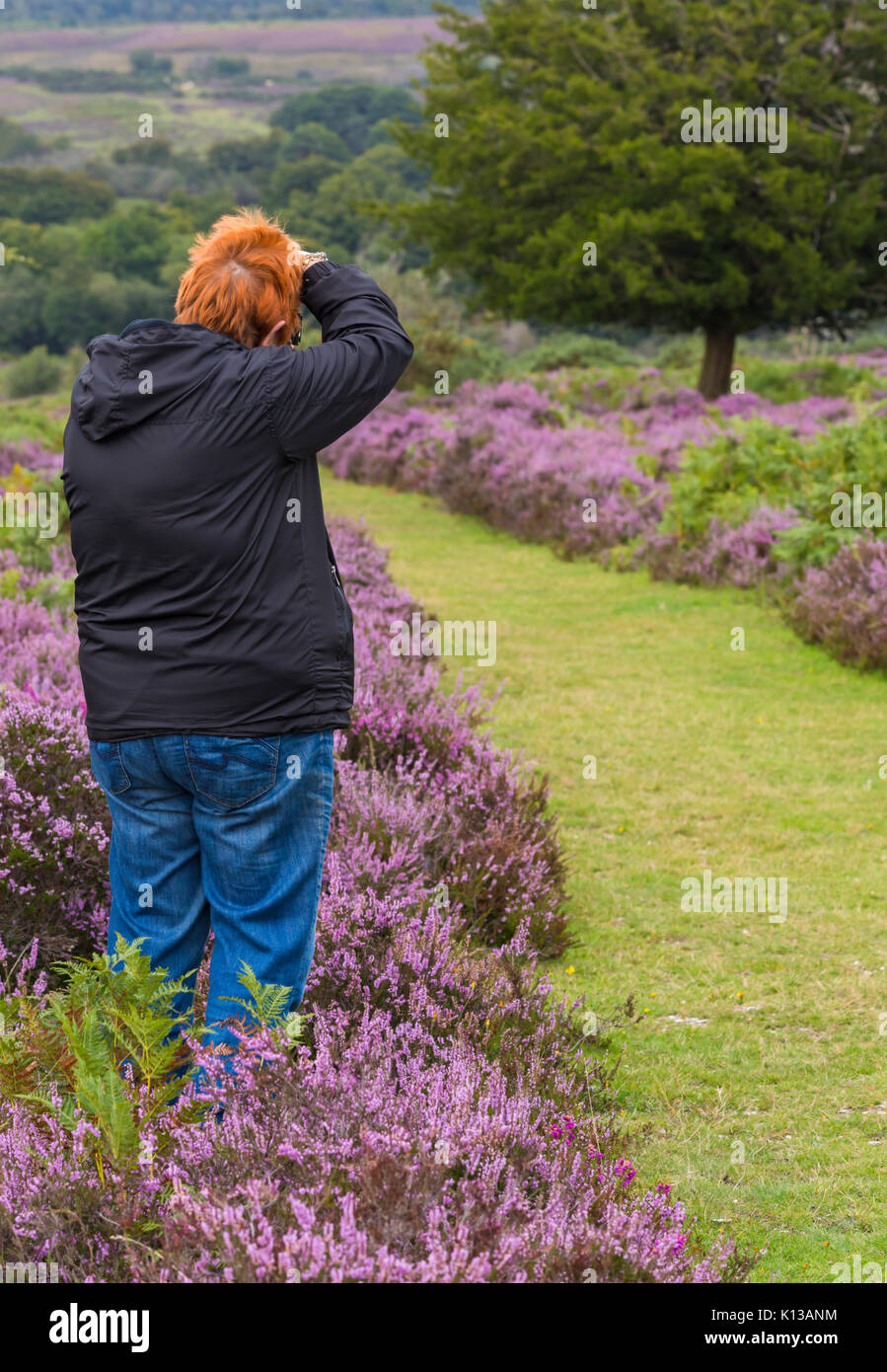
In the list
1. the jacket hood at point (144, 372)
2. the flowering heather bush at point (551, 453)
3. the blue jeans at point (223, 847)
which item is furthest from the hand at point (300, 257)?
the flowering heather bush at point (551, 453)

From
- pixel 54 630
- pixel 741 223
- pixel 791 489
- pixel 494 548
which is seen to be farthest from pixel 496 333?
pixel 54 630

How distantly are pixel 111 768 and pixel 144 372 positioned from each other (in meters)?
0.81

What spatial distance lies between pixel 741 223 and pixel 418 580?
464 inches

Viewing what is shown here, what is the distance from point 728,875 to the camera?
17.8 feet

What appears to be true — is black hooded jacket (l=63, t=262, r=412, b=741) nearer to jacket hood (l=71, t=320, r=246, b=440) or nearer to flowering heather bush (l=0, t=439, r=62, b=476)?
jacket hood (l=71, t=320, r=246, b=440)

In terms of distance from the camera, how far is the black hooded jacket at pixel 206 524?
256cm

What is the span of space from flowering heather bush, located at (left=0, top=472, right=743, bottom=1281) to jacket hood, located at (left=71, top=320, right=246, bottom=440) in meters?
1.15

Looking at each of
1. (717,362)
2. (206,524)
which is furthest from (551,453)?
(206,524)

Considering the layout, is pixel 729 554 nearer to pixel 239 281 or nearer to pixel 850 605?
pixel 850 605

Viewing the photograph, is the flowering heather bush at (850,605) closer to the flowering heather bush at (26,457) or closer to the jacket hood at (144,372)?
the jacket hood at (144,372)

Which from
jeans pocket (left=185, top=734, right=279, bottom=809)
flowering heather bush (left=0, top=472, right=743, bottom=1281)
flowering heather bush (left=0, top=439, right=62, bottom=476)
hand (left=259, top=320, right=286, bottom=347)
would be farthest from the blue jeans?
flowering heather bush (left=0, top=439, right=62, bottom=476)

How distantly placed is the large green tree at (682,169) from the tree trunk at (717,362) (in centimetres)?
3

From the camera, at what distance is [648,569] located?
12.2m

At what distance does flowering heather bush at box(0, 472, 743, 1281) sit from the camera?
213 centimetres
